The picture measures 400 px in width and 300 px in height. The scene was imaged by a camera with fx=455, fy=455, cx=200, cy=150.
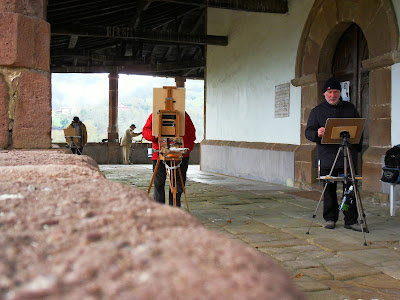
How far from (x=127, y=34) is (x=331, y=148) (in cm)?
679

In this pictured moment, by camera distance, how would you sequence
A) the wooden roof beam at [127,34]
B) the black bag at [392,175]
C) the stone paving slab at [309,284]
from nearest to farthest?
the stone paving slab at [309,284] → the black bag at [392,175] → the wooden roof beam at [127,34]

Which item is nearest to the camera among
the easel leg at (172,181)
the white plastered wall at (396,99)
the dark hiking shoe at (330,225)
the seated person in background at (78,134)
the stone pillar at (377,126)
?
the dark hiking shoe at (330,225)

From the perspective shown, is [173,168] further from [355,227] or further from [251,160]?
[251,160]

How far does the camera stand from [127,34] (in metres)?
10.0

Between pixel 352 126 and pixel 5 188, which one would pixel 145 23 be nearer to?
pixel 352 126

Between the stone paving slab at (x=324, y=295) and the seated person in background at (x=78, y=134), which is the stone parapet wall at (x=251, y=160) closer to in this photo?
the seated person in background at (x=78, y=134)

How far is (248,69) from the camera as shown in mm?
9977

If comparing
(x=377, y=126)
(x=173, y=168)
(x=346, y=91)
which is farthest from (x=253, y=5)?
(x=173, y=168)

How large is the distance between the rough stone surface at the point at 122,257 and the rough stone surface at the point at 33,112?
201 cm

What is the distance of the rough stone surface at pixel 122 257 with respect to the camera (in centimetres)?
47

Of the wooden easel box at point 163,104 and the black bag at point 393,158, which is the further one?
the black bag at point 393,158

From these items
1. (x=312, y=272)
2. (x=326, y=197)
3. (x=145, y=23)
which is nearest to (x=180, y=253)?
(x=312, y=272)

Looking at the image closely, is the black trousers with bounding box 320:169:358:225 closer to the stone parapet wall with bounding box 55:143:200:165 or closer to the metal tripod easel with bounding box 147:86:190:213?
the metal tripod easel with bounding box 147:86:190:213

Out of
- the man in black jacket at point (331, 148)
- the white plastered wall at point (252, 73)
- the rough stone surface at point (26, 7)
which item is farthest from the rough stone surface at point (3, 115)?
the white plastered wall at point (252, 73)
